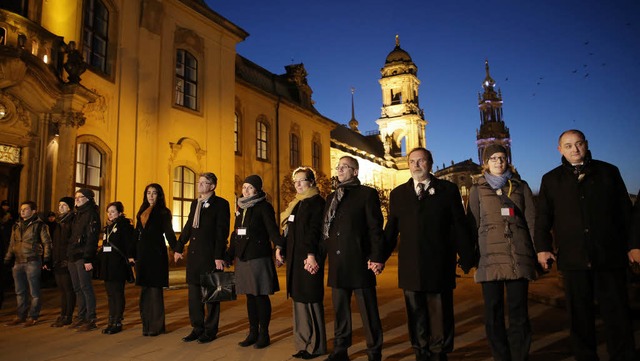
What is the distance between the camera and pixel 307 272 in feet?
16.8

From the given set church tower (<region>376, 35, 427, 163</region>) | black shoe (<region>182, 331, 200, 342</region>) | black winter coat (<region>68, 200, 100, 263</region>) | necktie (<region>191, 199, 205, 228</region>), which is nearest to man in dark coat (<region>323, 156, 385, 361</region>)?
necktie (<region>191, 199, 205, 228</region>)

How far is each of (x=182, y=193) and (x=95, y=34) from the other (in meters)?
5.97

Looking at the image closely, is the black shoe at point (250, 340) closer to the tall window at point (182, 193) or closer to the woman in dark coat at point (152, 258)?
the woman in dark coat at point (152, 258)

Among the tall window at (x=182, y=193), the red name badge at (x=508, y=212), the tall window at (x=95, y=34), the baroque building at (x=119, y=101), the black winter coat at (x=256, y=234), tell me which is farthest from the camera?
the tall window at (x=182, y=193)

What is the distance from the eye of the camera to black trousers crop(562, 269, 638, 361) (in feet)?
13.0

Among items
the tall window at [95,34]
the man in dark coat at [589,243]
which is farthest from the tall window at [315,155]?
the man in dark coat at [589,243]

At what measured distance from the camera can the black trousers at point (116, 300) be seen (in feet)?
21.5

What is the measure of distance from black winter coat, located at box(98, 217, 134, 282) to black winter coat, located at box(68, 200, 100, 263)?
0.17 meters

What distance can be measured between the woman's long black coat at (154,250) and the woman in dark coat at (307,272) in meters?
1.80

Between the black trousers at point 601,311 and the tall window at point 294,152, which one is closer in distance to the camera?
the black trousers at point 601,311

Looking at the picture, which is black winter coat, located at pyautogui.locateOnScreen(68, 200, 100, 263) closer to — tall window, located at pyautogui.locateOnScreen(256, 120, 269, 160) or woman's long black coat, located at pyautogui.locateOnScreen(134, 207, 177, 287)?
woman's long black coat, located at pyautogui.locateOnScreen(134, 207, 177, 287)

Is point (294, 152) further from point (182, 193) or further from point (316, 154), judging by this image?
point (182, 193)

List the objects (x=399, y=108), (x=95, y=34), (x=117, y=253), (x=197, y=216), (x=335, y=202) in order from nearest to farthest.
Result: (x=335, y=202), (x=197, y=216), (x=117, y=253), (x=95, y=34), (x=399, y=108)

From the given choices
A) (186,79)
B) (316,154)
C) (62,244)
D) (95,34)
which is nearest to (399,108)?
(316,154)
